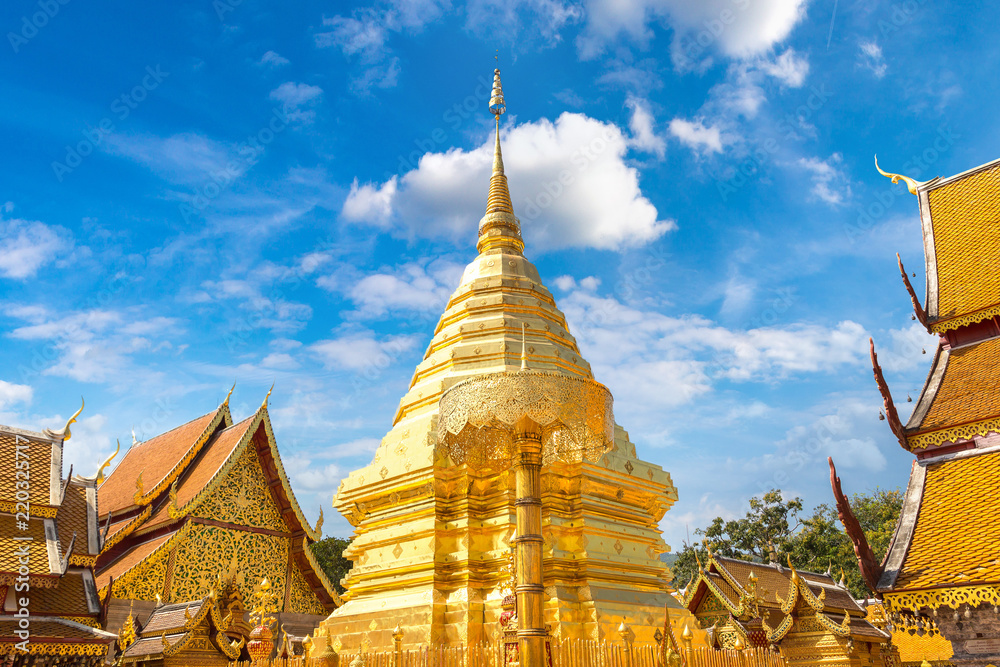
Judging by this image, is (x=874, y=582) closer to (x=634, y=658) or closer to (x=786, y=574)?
(x=634, y=658)

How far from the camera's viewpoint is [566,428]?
539cm

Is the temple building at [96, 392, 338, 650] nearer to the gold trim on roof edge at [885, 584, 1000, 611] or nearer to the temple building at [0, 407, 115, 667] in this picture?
the temple building at [0, 407, 115, 667]

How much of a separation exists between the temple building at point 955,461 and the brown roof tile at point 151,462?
508 inches

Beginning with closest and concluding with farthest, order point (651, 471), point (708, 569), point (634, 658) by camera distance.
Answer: point (634, 658), point (651, 471), point (708, 569)

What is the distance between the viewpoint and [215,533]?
13.0m

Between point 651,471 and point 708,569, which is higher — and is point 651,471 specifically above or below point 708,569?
above

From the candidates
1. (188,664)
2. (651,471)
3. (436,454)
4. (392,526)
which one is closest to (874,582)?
(651,471)

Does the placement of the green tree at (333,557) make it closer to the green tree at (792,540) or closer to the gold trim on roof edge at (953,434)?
the green tree at (792,540)

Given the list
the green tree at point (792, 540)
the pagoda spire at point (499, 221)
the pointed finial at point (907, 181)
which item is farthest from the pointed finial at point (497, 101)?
the green tree at point (792, 540)

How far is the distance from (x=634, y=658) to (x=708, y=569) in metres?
9.61

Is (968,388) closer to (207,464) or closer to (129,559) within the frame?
(129,559)

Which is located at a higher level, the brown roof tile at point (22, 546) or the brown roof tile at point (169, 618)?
the brown roof tile at point (22, 546)

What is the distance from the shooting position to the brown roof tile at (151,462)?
15117 millimetres

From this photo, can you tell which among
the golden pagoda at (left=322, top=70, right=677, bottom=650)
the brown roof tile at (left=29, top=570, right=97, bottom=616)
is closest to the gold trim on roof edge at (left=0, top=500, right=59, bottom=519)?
the brown roof tile at (left=29, top=570, right=97, bottom=616)
